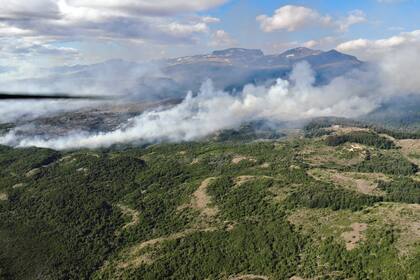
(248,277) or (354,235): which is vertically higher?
(354,235)

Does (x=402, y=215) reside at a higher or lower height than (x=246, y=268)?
higher

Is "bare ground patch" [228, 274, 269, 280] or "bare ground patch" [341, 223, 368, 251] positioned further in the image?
"bare ground patch" [228, 274, 269, 280]

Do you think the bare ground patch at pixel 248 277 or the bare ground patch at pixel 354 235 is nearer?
the bare ground patch at pixel 354 235

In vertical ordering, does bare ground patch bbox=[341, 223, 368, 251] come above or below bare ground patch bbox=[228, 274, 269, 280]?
above

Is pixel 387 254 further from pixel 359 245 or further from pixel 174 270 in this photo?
pixel 174 270

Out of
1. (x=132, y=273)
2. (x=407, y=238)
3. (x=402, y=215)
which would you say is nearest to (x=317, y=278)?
(x=407, y=238)

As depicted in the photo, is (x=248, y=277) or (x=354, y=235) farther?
(x=354, y=235)

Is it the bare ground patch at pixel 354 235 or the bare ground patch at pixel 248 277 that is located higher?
the bare ground patch at pixel 354 235

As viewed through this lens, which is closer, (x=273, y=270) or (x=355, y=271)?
(x=355, y=271)
